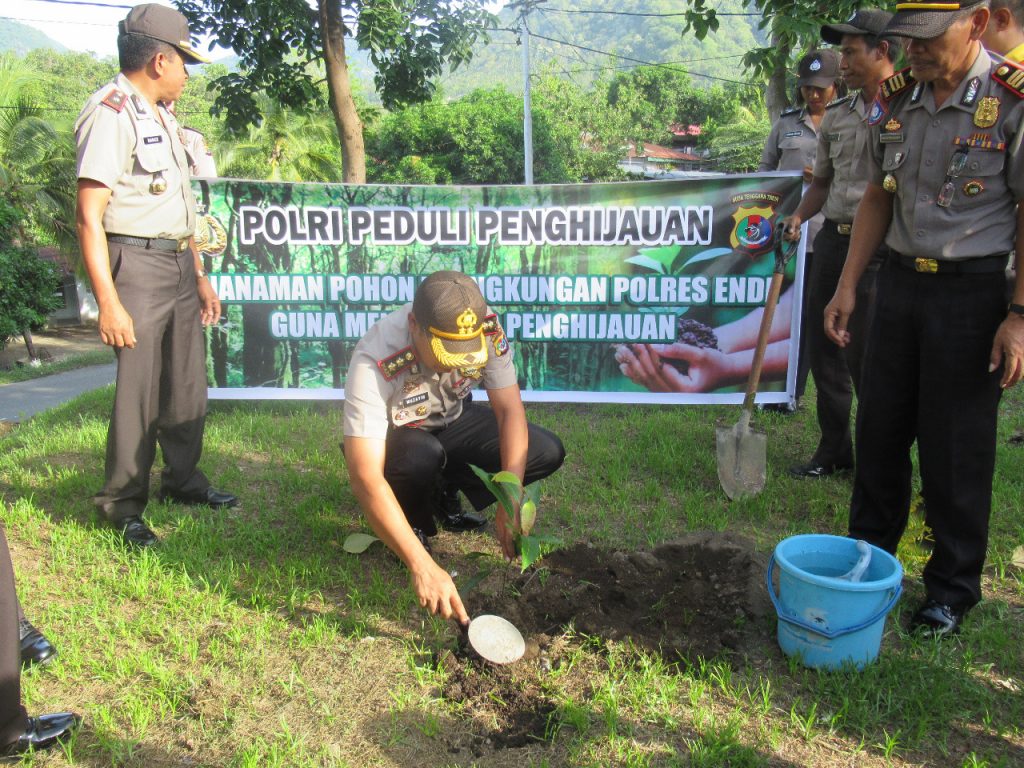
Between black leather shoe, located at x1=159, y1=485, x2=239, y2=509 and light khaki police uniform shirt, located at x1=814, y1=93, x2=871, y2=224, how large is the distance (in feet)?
10.8

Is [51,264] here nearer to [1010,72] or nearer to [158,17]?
[158,17]

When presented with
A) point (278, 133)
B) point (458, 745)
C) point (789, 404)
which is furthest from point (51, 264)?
point (458, 745)

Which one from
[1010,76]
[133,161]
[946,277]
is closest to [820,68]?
[1010,76]

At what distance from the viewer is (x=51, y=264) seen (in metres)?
14.8

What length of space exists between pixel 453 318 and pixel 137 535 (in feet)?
6.21

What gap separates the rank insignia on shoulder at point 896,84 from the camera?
266cm

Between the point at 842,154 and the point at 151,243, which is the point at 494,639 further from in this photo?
the point at 842,154

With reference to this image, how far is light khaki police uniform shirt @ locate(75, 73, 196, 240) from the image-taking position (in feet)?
10.5

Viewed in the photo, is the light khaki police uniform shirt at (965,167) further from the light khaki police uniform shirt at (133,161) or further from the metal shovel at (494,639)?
the light khaki police uniform shirt at (133,161)

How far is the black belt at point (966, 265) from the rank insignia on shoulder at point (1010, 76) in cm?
50

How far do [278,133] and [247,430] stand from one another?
20198mm

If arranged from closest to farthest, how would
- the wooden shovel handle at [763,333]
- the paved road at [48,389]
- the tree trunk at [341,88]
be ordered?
the wooden shovel handle at [763,333]
the tree trunk at [341,88]
the paved road at [48,389]

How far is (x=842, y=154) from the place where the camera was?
12.1 feet

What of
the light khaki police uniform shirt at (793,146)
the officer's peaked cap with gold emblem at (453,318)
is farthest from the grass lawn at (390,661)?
the light khaki police uniform shirt at (793,146)
